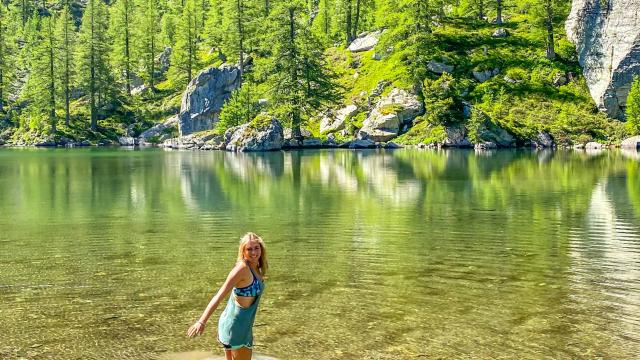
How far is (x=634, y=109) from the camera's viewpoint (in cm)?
9075

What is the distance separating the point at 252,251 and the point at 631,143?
9350 cm

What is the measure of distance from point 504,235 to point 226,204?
48.8ft

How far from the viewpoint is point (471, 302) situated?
542 inches

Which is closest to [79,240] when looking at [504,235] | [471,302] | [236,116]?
[471,302]

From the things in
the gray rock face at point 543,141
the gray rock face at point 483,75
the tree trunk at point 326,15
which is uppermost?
the tree trunk at point 326,15

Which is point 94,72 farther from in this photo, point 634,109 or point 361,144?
point 634,109

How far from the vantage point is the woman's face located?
7.49 meters

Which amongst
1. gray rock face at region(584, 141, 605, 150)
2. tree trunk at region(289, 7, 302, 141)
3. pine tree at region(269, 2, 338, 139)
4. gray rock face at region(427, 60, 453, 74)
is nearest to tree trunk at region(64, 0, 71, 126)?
pine tree at region(269, 2, 338, 139)

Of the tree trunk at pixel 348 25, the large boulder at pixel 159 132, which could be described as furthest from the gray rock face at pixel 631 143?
the large boulder at pixel 159 132

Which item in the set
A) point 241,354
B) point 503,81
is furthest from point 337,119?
point 241,354

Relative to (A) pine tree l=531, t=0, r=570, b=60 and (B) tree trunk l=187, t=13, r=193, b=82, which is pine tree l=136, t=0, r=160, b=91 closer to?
(B) tree trunk l=187, t=13, r=193, b=82

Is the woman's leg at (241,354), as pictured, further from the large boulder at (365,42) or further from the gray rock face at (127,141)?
the large boulder at (365,42)

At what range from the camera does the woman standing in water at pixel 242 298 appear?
7.49 meters

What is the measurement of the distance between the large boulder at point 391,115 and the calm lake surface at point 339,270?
6354 cm
